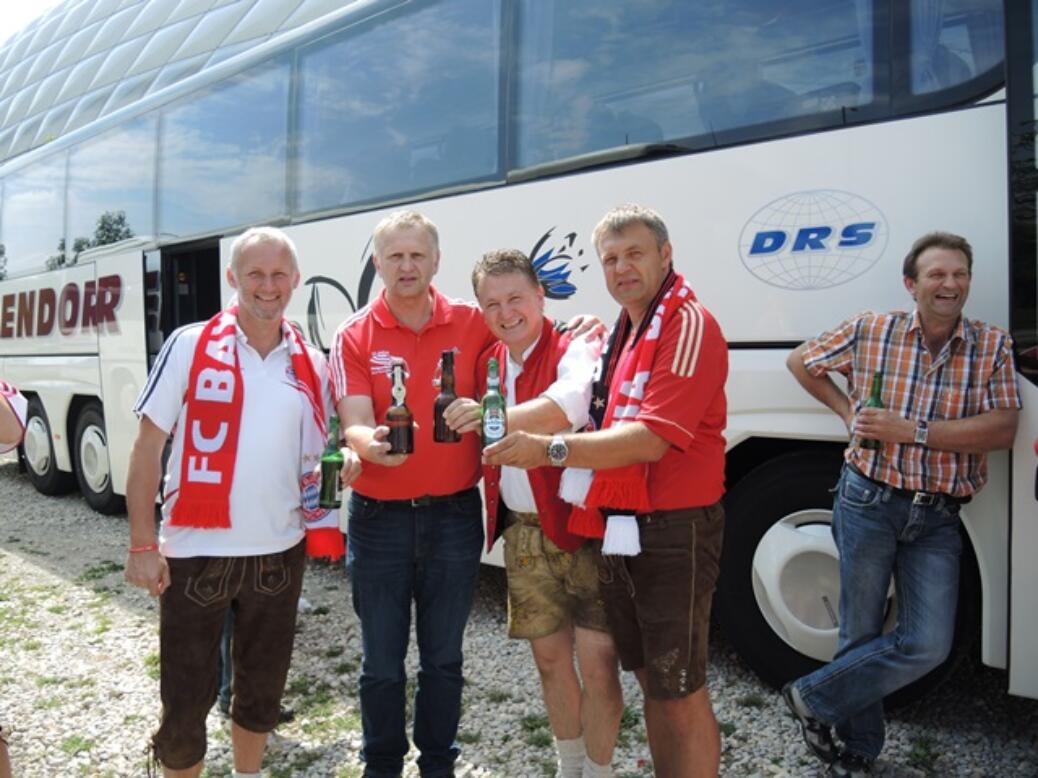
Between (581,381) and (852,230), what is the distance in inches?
56.1

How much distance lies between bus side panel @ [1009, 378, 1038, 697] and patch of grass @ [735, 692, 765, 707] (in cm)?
106

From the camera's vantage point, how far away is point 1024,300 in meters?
3.02

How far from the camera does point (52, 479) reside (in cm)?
955

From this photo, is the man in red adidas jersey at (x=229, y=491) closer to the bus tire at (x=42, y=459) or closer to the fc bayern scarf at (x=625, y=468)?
the fc bayern scarf at (x=625, y=468)

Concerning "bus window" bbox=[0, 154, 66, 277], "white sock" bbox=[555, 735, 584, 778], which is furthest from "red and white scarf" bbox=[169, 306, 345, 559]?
"bus window" bbox=[0, 154, 66, 277]

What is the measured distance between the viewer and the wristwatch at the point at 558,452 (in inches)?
93.7

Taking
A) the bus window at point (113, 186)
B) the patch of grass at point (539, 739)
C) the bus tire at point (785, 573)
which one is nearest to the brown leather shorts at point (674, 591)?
the patch of grass at point (539, 739)

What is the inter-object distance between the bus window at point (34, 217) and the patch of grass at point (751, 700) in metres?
7.87

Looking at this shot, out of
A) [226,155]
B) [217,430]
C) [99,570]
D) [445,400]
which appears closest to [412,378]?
[445,400]

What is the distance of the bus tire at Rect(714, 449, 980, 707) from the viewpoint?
3660mm

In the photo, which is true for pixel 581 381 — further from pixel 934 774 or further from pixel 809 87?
pixel 934 774

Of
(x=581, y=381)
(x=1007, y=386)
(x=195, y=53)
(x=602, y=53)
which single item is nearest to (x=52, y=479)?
(x=602, y=53)

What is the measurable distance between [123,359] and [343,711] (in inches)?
189

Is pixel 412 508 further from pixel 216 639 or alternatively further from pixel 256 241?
pixel 256 241
